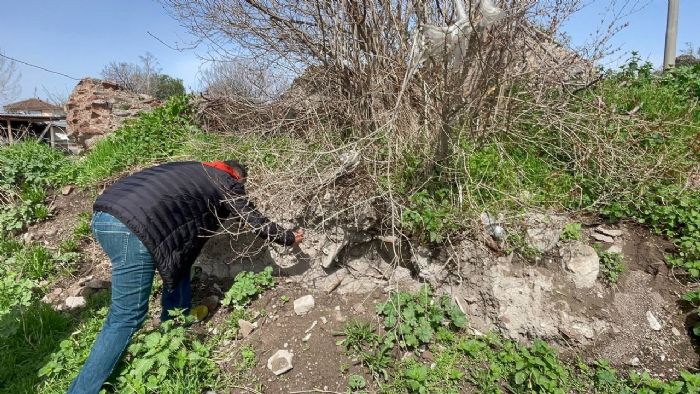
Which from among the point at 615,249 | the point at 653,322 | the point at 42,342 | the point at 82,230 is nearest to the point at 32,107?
the point at 82,230

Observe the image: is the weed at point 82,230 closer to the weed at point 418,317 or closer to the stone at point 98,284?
the stone at point 98,284

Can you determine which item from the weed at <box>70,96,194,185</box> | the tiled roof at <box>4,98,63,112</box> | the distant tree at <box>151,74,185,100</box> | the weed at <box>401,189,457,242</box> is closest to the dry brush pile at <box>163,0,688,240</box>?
the weed at <box>401,189,457,242</box>

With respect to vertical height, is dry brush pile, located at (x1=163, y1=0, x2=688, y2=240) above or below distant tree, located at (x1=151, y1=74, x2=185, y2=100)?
below

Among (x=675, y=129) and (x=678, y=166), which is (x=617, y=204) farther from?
(x=675, y=129)

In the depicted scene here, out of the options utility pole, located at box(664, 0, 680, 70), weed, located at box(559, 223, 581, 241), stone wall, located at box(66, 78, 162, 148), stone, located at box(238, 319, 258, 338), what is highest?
utility pole, located at box(664, 0, 680, 70)

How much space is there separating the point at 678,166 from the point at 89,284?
5226 millimetres

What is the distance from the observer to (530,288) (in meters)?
2.43

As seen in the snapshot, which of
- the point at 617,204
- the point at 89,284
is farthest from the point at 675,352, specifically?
the point at 89,284

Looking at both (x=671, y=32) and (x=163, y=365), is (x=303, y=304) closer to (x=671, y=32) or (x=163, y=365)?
(x=163, y=365)

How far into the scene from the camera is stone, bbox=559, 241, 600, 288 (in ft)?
7.99

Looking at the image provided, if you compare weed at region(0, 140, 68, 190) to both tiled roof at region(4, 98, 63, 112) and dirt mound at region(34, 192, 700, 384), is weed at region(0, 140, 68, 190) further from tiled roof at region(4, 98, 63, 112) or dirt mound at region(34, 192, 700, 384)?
tiled roof at region(4, 98, 63, 112)

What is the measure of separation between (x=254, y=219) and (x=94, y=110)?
511cm

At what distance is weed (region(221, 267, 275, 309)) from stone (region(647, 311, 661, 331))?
2623 mm

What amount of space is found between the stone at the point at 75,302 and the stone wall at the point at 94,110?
12.0 feet
